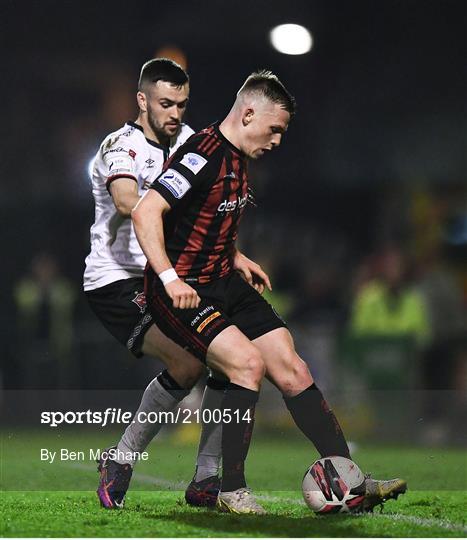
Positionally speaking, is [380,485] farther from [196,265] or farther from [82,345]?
[82,345]

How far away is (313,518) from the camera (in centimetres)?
564

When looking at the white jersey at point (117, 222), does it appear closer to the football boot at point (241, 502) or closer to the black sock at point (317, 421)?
the black sock at point (317, 421)

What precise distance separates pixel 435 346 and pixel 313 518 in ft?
19.6

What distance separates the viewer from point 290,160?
47.6 feet

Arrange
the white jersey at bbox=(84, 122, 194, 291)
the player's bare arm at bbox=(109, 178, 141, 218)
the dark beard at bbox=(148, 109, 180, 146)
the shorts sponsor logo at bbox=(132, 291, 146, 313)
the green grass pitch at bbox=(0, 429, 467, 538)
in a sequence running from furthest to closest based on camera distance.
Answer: the dark beard at bbox=(148, 109, 180, 146), the white jersey at bbox=(84, 122, 194, 291), the shorts sponsor logo at bbox=(132, 291, 146, 313), the player's bare arm at bbox=(109, 178, 141, 218), the green grass pitch at bbox=(0, 429, 467, 538)

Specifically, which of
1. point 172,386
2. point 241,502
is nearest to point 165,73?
point 172,386

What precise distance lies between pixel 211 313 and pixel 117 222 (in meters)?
1.00

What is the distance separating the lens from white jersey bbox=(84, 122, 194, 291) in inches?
248

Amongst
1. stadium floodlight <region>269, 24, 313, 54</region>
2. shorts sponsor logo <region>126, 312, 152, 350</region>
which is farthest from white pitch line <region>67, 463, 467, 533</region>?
stadium floodlight <region>269, 24, 313, 54</region>

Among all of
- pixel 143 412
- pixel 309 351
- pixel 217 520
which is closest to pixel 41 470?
pixel 143 412

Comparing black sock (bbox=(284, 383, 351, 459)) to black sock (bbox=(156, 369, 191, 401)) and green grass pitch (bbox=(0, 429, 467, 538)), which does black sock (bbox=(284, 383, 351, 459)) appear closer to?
green grass pitch (bbox=(0, 429, 467, 538))

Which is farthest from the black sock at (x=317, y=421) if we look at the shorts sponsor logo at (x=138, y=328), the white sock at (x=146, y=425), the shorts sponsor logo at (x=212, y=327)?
the shorts sponsor logo at (x=138, y=328)

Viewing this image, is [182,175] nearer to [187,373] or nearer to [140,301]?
[140,301]

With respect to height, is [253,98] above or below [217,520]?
above
